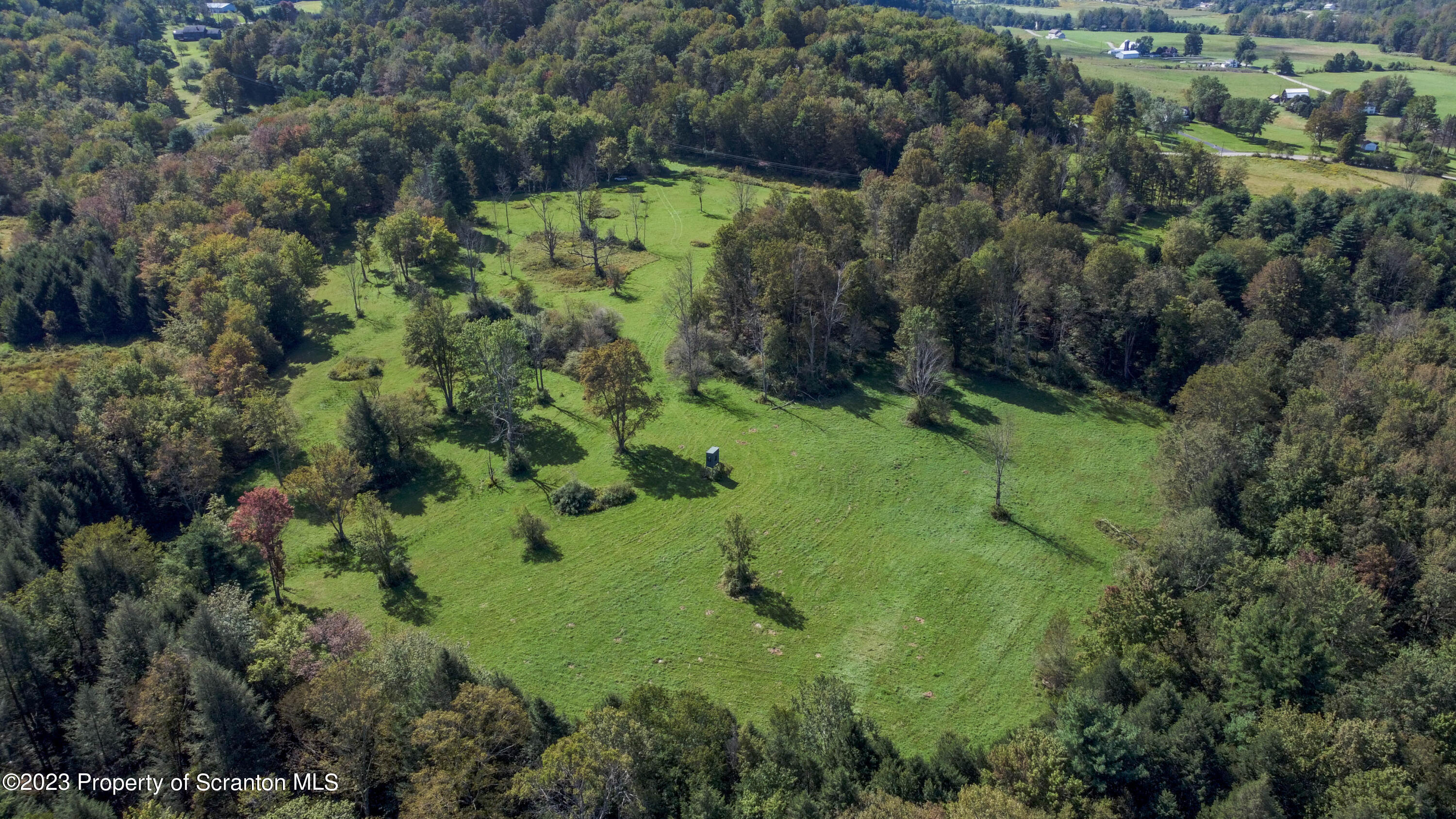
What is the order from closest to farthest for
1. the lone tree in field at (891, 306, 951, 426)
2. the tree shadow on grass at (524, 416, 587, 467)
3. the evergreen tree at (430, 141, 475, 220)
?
1. the tree shadow on grass at (524, 416, 587, 467)
2. the lone tree in field at (891, 306, 951, 426)
3. the evergreen tree at (430, 141, 475, 220)

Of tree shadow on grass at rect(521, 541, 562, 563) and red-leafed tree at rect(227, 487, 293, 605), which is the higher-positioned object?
red-leafed tree at rect(227, 487, 293, 605)

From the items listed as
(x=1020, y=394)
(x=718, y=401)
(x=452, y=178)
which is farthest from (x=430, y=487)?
(x=452, y=178)

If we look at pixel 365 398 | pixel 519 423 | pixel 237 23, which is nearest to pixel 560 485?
pixel 519 423

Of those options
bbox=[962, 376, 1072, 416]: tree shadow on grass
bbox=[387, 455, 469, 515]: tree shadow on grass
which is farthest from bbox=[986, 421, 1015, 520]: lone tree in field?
bbox=[387, 455, 469, 515]: tree shadow on grass

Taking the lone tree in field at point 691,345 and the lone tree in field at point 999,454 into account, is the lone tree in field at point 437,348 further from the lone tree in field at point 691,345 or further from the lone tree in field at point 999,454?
the lone tree in field at point 999,454

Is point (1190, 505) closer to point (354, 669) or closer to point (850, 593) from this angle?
point (850, 593)

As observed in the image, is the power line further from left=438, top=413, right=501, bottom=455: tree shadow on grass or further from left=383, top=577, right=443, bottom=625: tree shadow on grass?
left=383, top=577, right=443, bottom=625: tree shadow on grass

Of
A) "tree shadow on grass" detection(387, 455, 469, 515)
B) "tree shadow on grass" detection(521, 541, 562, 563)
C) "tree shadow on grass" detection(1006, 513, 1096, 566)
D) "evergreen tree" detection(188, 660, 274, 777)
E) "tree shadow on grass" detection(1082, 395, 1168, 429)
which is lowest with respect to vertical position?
"tree shadow on grass" detection(1006, 513, 1096, 566)
